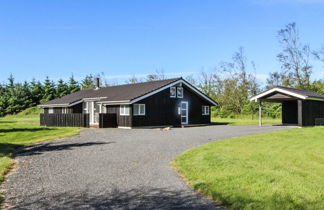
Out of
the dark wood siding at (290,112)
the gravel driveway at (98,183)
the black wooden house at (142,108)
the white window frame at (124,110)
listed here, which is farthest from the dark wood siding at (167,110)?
the gravel driveway at (98,183)

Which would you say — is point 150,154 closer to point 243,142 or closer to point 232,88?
point 243,142

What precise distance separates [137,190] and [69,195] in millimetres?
1399

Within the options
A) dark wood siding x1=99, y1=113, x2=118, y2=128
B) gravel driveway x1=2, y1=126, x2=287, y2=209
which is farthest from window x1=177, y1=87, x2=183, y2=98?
gravel driveway x1=2, y1=126, x2=287, y2=209

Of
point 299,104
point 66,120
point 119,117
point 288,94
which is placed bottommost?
point 66,120

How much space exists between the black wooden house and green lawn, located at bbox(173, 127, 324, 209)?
1501 cm

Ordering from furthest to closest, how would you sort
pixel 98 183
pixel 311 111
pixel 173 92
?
pixel 173 92 → pixel 311 111 → pixel 98 183

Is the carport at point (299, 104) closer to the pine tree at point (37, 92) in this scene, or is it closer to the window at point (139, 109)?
the window at point (139, 109)

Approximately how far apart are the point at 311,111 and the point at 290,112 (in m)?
3.27

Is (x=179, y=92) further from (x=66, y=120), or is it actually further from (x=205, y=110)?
(x=66, y=120)

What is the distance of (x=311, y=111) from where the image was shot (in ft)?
86.4

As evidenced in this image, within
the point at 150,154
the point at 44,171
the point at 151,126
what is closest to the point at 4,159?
the point at 44,171

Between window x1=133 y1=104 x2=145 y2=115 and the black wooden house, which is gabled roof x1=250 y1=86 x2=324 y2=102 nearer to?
the black wooden house

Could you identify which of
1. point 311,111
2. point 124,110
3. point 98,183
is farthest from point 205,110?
point 98,183

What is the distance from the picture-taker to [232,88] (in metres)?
52.8
